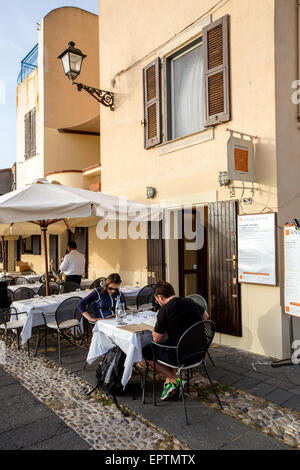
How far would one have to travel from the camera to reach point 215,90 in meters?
6.20

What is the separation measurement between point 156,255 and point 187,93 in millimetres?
3300

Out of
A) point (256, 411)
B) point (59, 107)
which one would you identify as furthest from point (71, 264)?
point (59, 107)

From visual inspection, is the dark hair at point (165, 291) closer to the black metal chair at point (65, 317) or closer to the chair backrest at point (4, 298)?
the black metal chair at point (65, 317)

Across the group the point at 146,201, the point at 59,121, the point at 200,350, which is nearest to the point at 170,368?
the point at 200,350

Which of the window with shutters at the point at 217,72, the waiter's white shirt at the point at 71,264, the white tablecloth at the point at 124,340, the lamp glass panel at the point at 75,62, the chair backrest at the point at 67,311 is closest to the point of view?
the white tablecloth at the point at 124,340

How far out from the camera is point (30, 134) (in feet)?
45.1

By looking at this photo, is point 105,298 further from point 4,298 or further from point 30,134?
point 30,134

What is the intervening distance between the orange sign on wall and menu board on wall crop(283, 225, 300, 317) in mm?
1051

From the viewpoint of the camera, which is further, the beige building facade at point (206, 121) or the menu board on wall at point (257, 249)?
the beige building facade at point (206, 121)

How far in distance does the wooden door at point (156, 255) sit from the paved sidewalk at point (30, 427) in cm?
379

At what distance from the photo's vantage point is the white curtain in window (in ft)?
22.2

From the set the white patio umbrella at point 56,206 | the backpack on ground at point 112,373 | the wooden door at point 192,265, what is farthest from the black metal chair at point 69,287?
the backpack on ground at point 112,373

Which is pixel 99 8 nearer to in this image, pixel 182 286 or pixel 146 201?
pixel 146 201

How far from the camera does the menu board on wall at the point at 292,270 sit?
4.88 meters
